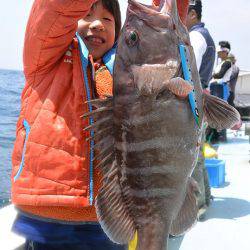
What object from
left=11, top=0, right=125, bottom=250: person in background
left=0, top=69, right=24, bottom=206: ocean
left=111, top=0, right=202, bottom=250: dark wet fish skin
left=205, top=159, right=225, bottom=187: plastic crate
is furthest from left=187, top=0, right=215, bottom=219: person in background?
left=0, top=69, right=24, bottom=206: ocean

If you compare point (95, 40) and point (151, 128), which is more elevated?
point (95, 40)

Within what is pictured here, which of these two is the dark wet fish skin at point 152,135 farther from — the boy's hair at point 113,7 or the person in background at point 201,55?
the person in background at point 201,55

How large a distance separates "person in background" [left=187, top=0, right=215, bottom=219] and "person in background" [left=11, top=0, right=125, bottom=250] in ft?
6.83

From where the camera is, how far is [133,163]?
5.53 feet

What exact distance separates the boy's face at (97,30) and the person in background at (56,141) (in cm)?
13

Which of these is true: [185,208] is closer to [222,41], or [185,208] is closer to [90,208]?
[90,208]

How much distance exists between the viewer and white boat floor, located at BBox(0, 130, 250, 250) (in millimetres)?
3390

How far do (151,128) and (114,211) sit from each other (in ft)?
1.24

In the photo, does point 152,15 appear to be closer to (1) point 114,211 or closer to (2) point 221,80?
(1) point 114,211

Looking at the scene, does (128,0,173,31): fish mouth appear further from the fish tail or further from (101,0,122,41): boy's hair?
the fish tail

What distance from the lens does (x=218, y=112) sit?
1.73 m

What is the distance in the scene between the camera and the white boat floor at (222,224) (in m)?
3.39

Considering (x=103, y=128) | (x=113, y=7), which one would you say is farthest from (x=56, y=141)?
(x=113, y=7)

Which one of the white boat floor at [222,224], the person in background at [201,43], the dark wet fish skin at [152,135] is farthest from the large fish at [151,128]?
the person in background at [201,43]
